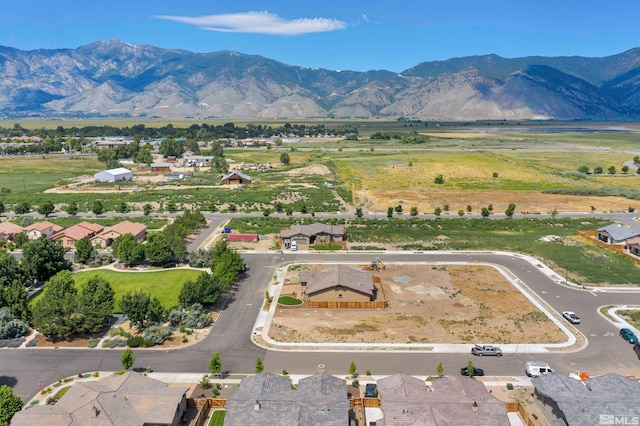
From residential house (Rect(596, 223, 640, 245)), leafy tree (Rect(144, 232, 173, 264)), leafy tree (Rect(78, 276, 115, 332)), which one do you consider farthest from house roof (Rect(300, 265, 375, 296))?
residential house (Rect(596, 223, 640, 245))

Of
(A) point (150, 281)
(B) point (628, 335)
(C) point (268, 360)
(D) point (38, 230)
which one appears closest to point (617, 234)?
(B) point (628, 335)

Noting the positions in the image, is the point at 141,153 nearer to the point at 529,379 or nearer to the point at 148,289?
the point at 148,289

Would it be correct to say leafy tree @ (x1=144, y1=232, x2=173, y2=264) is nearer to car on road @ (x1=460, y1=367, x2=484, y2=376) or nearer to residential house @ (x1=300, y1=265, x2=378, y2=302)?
residential house @ (x1=300, y1=265, x2=378, y2=302)

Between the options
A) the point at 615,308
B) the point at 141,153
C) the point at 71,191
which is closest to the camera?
the point at 615,308

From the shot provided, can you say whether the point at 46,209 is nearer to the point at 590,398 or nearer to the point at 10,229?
the point at 10,229

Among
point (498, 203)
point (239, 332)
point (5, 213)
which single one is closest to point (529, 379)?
point (239, 332)

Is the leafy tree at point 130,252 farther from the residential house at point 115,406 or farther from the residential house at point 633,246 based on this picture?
the residential house at point 633,246
